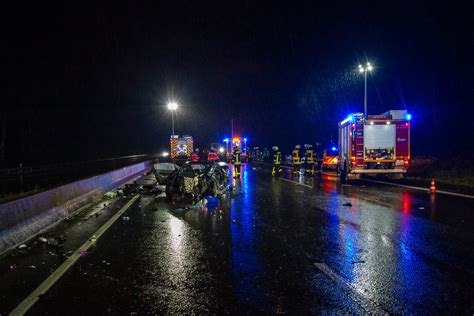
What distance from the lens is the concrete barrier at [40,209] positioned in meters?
7.39

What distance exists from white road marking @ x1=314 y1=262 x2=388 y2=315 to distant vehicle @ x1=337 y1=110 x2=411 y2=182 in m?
13.7

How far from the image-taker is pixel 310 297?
4809 mm

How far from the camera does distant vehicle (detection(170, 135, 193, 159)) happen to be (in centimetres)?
4781

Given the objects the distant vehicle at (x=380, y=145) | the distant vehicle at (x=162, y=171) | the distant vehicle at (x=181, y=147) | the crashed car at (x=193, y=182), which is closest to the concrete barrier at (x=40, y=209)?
the crashed car at (x=193, y=182)

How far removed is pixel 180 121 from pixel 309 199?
153 meters

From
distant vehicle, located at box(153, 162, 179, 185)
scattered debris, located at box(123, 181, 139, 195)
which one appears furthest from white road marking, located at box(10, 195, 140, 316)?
distant vehicle, located at box(153, 162, 179, 185)

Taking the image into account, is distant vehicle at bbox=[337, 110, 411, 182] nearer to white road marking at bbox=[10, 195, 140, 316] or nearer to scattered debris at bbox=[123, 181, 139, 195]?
scattered debris at bbox=[123, 181, 139, 195]

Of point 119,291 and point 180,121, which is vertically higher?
point 180,121

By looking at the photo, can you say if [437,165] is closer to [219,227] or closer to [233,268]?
[219,227]

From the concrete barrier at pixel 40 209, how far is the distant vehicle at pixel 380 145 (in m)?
11.3

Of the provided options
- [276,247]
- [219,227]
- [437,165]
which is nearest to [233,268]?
[276,247]

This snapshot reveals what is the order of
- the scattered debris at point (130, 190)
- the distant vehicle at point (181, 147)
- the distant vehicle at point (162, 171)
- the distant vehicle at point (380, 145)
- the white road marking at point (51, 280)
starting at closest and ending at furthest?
the white road marking at point (51, 280), the scattered debris at point (130, 190), the distant vehicle at point (380, 145), the distant vehicle at point (162, 171), the distant vehicle at point (181, 147)

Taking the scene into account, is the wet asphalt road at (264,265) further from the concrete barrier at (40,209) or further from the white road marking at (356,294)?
the concrete barrier at (40,209)

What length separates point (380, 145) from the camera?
1884cm
